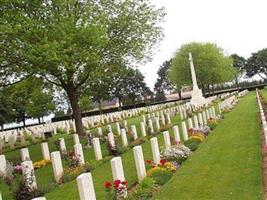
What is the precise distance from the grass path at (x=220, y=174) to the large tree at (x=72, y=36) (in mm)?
7807

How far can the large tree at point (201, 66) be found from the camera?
70.2m

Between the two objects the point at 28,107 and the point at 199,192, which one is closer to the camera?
the point at 199,192

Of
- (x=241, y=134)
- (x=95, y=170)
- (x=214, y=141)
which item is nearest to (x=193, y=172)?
(x=95, y=170)

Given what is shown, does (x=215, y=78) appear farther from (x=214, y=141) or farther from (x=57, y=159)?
(x=57, y=159)

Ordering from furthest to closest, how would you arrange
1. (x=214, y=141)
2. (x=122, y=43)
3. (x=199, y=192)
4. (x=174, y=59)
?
(x=174, y=59) < (x=122, y=43) < (x=214, y=141) < (x=199, y=192)

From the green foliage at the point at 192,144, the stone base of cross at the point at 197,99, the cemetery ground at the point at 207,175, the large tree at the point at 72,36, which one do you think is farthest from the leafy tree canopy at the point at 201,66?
the green foliage at the point at 192,144

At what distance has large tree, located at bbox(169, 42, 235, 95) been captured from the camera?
70188mm

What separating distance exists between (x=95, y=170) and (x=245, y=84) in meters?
99.9

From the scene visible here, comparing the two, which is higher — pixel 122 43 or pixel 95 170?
pixel 122 43

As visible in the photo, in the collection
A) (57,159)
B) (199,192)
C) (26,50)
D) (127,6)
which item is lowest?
(199,192)

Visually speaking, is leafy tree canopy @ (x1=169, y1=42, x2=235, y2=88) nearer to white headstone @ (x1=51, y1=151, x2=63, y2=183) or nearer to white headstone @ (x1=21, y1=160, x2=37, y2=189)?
white headstone @ (x1=51, y1=151, x2=63, y2=183)

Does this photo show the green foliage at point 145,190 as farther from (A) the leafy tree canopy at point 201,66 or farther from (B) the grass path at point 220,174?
(A) the leafy tree canopy at point 201,66

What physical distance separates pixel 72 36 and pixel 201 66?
51.4m

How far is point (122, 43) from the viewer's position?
26.0 meters
